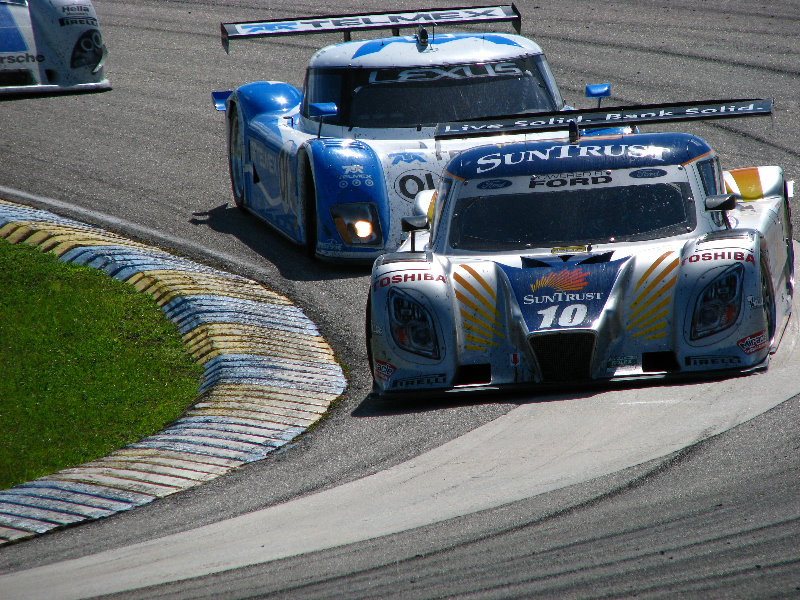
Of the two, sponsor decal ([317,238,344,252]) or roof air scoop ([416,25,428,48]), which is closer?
sponsor decal ([317,238,344,252])

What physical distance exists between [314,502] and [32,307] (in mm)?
4327

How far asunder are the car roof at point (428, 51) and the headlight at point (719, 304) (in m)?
4.72

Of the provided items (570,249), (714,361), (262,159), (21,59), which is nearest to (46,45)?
(21,59)

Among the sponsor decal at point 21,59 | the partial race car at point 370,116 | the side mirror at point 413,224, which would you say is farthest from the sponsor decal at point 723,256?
the sponsor decal at point 21,59

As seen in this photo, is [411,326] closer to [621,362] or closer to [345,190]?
[621,362]

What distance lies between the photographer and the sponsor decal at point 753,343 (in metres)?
6.56

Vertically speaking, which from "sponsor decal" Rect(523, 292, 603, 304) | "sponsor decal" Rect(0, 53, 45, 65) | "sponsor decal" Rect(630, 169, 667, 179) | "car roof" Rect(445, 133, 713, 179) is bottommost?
"sponsor decal" Rect(0, 53, 45, 65)

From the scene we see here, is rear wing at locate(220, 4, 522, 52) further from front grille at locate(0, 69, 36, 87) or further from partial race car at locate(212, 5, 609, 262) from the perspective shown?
front grille at locate(0, 69, 36, 87)

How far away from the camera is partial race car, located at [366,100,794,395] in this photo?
6609 millimetres

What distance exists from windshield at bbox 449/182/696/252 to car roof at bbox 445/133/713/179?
0.16 meters

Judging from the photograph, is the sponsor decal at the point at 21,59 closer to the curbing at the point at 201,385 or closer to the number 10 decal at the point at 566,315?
the curbing at the point at 201,385

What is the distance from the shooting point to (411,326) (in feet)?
22.5

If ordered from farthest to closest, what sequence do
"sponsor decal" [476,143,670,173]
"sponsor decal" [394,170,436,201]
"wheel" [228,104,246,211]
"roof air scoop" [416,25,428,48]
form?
"wheel" [228,104,246,211] < "roof air scoop" [416,25,428,48] < "sponsor decal" [394,170,436,201] < "sponsor decal" [476,143,670,173]

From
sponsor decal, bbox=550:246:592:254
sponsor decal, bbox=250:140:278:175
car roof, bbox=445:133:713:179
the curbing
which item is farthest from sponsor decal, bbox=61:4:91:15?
sponsor decal, bbox=550:246:592:254
